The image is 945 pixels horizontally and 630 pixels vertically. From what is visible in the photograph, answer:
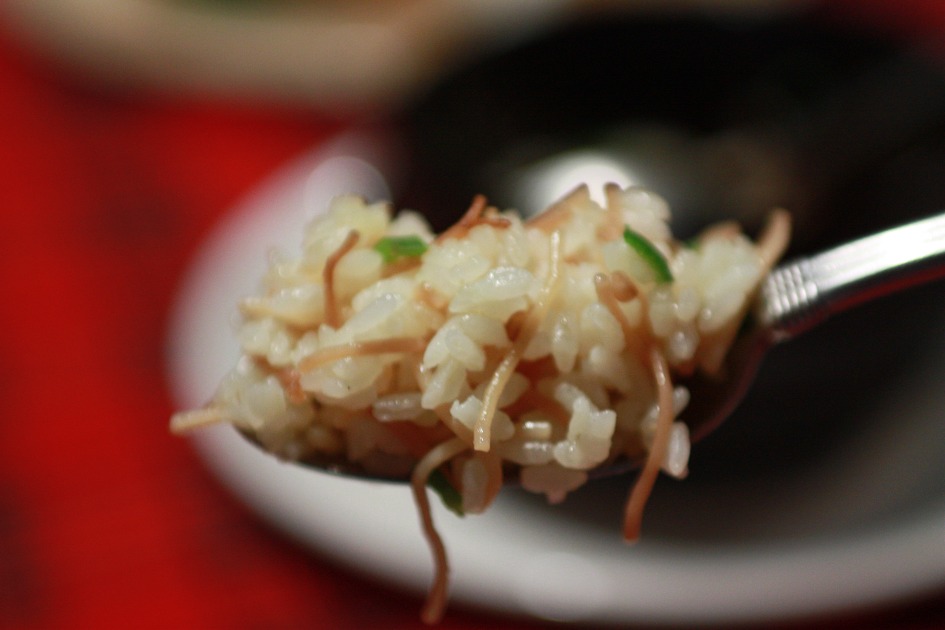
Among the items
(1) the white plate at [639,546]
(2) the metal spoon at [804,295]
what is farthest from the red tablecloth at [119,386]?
(2) the metal spoon at [804,295]

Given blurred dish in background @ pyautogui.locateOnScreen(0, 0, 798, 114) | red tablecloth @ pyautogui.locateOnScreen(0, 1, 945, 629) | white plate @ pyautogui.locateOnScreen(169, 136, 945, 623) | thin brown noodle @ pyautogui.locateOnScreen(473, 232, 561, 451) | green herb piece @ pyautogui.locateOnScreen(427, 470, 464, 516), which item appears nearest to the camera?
thin brown noodle @ pyautogui.locateOnScreen(473, 232, 561, 451)

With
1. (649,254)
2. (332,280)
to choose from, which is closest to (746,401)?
(649,254)

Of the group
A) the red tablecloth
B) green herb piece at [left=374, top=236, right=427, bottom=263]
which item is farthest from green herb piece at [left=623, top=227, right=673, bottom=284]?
the red tablecloth

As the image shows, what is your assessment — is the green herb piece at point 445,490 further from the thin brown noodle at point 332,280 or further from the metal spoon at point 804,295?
the thin brown noodle at point 332,280

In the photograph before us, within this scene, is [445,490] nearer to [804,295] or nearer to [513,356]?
[513,356]

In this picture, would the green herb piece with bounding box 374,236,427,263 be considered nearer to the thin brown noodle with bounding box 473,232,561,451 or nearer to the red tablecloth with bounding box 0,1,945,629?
the thin brown noodle with bounding box 473,232,561,451

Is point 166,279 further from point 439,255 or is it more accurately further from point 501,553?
point 439,255
